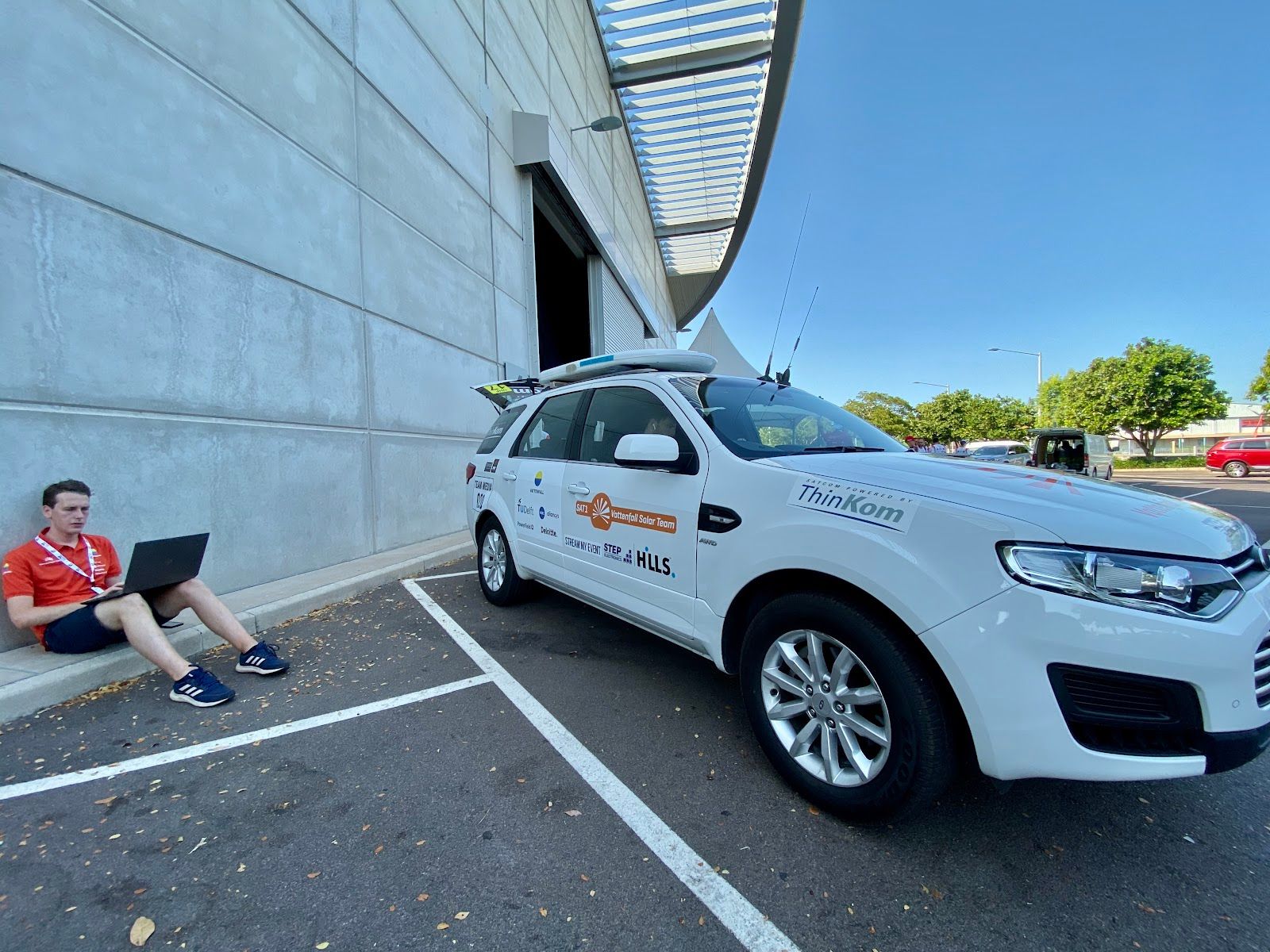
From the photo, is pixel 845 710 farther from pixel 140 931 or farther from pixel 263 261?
pixel 263 261

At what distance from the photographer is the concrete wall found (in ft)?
11.3

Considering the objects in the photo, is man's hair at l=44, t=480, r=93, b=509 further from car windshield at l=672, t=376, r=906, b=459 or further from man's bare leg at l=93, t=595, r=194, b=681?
car windshield at l=672, t=376, r=906, b=459

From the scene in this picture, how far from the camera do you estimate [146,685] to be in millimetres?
3172

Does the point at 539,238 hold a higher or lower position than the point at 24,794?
higher

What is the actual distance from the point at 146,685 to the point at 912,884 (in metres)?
3.98

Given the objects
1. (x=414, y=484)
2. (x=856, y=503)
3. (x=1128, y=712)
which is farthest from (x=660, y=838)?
(x=414, y=484)

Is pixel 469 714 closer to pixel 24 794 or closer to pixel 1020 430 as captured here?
pixel 24 794

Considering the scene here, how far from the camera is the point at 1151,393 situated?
34.0 m

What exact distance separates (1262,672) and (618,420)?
2787mm

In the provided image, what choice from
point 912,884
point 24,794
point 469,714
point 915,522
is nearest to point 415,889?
point 469,714

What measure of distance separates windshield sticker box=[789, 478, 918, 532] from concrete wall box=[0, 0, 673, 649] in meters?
4.52

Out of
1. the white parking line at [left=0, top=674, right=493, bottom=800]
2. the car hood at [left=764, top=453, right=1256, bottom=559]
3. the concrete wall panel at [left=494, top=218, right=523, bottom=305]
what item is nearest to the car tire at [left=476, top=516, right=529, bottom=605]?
the white parking line at [left=0, top=674, right=493, bottom=800]

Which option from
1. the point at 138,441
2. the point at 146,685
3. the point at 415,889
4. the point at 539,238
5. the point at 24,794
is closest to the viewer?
the point at 415,889

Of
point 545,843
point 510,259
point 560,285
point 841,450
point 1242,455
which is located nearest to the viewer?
point 545,843
